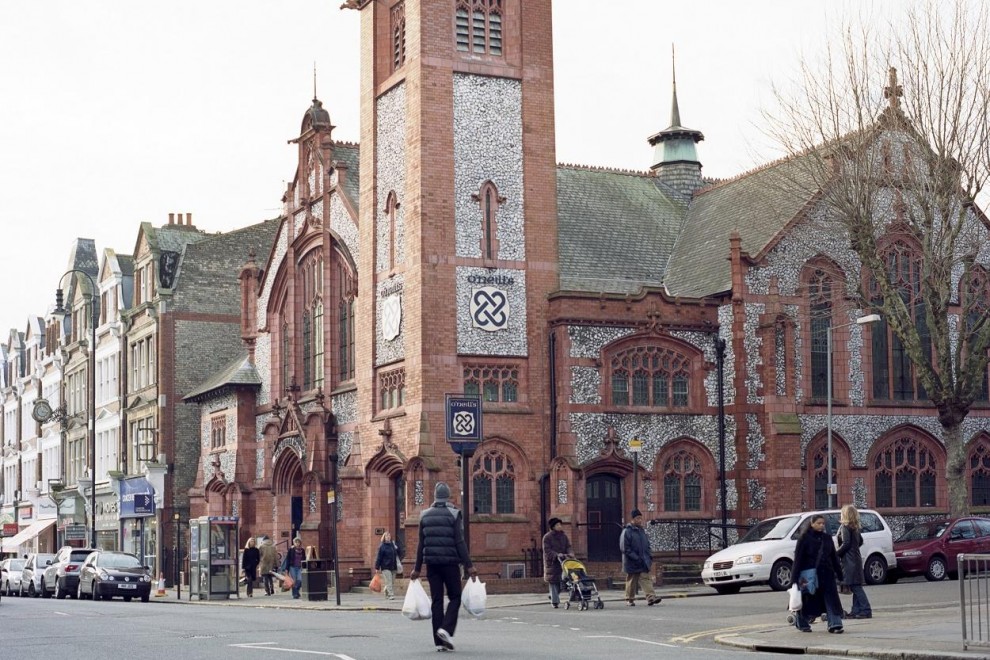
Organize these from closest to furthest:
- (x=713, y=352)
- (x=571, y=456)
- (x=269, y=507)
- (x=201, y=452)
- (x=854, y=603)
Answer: (x=854, y=603) → (x=571, y=456) → (x=713, y=352) → (x=269, y=507) → (x=201, y=452)

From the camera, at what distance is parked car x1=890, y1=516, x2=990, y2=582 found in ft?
107

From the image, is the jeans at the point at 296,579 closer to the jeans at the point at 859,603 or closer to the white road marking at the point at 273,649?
the jeans at the point at 859,603

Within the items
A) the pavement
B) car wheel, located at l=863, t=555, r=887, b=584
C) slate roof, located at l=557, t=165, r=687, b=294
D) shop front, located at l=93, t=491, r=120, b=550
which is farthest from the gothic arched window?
shop front, located at l=93, t=491, r=120, b=550

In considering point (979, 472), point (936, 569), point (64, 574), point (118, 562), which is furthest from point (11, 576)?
point (979, 472)

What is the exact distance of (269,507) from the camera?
4781 cm

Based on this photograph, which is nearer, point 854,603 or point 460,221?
point 854,603

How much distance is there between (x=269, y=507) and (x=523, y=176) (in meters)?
15.1

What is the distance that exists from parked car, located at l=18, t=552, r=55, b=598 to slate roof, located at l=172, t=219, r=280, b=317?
13.7 metres

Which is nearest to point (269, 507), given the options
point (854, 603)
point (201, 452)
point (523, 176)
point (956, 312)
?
point (201, 452)

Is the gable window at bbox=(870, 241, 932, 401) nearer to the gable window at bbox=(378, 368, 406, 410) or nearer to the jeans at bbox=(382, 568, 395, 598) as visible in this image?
the gable window at bbox=(378, 368, 406, 410)

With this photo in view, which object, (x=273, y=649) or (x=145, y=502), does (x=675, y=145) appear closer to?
(x=145, y=502)

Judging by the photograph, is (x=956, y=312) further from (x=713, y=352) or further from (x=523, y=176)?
(x=523, y=176)

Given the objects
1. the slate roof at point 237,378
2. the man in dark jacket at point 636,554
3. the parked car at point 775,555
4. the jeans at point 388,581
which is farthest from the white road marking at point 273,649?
the slate roof at point 237,378

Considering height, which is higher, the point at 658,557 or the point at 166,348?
the point at 166,348
